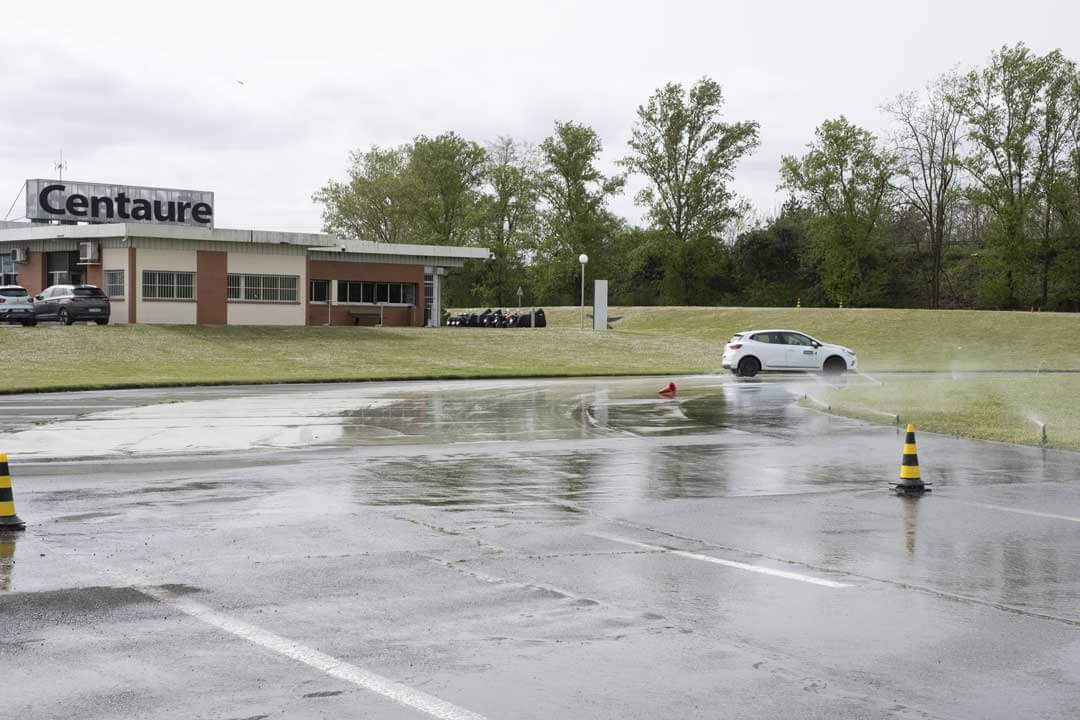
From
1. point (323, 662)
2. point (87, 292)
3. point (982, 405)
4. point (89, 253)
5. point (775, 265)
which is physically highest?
point (775, 265)

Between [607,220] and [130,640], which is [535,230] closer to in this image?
[607,220]

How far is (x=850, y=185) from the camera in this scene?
87000 mm

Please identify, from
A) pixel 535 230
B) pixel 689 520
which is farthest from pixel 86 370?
pixel 535 230

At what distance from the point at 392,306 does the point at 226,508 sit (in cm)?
5276

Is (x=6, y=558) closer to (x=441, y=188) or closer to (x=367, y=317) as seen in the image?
(x=367, y=317)

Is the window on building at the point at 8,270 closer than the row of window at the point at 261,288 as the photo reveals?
No

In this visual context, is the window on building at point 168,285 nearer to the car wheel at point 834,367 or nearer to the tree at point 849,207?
the car wheel at point 834,367

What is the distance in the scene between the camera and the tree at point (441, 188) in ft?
A: 334

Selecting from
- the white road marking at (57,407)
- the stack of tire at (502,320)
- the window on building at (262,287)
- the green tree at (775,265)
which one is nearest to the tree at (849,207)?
the green tree at (775,265)

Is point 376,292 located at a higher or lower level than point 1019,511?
higher

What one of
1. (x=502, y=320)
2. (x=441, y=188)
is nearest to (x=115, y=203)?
(x=502, y=320)

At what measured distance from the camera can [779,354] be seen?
3944 cm

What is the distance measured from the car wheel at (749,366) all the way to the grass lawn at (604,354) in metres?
4.58

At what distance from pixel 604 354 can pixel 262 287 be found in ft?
Result: 56.0
